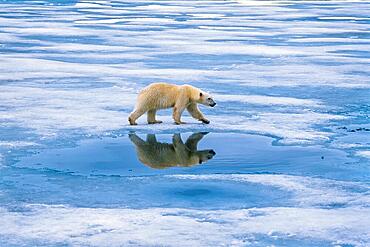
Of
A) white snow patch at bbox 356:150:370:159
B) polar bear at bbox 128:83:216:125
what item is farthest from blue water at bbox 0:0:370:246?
polar bear at bbox 128:83:216:125

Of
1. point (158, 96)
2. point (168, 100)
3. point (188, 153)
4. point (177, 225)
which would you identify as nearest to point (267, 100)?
point (168, 100)

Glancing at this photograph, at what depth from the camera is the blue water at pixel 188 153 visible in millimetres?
5824

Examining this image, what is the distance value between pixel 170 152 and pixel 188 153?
0.18 meters

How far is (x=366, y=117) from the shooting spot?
34.3 feet

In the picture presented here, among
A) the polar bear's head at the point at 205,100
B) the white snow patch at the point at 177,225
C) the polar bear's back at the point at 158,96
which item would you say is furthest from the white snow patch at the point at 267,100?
the white snow patch at the point at 177,225

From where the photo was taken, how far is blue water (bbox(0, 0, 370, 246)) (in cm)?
582

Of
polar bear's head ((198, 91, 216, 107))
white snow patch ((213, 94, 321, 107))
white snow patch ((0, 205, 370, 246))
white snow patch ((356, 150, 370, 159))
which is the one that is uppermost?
polar bear's head ((198, 91, 216, 107))

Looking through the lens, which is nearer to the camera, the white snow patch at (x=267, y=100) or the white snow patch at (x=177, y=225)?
the white snow patch at (x=177, y=225)

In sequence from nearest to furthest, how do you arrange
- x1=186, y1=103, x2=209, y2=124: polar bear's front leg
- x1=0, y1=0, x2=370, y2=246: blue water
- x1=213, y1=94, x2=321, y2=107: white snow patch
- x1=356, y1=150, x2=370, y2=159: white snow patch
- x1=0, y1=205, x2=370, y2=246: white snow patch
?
x1=0, y1=205, x2=370, y2=246: white snow patch → x1=0, y1=0, x2=370, y2=246: blue water → x1=356, y1=150, x2=370, y2=159: white snow patch → x1=186, y1=103, x2=209, y2=124: polar bear's front leg → x1=213, y1=94, x2=321, y2=107: white snow patch

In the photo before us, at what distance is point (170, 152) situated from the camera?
27.8ft

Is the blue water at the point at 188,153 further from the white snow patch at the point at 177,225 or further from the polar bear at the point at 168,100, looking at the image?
the polar bear at the point at 168,100

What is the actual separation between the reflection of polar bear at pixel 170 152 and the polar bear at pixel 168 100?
560mm

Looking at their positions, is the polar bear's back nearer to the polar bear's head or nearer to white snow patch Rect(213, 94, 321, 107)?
the polar bear's head

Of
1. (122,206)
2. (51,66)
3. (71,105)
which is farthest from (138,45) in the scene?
(122,206)
